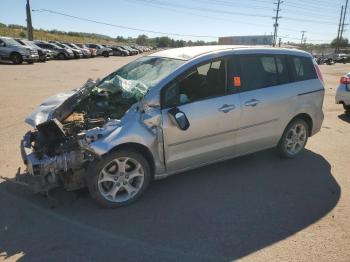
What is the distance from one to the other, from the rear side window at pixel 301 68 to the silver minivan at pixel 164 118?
2 cm

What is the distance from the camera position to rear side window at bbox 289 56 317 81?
5.77 metres

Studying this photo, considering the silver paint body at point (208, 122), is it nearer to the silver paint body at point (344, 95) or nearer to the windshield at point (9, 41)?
the silver paint body at point (344, 95)

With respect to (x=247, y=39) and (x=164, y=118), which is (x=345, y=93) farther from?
(x=247, y=39)

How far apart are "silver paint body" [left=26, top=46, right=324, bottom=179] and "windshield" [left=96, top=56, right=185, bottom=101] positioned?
14 centimetres

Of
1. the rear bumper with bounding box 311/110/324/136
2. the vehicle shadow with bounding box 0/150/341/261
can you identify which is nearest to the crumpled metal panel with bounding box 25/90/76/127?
the vehicle shadow with bounding box 0/150/341/261

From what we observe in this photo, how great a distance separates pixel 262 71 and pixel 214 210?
2.23m

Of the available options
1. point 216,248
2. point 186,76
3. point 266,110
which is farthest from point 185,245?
point 266,110

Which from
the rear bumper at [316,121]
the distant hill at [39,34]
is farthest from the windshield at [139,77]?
the distant hill at [39,34]

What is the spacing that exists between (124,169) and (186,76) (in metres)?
1.37

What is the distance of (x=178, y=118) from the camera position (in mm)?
4320

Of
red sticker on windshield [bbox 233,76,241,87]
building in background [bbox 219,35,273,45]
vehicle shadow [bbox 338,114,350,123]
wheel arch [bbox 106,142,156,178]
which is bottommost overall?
vehicle shadow [bbox 338,114,350,123]

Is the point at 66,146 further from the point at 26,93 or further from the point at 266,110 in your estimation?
the point at 26,93

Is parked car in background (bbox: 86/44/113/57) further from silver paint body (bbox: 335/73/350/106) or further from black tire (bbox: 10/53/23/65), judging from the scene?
silver paint body (bbox: 335/73/350/106)

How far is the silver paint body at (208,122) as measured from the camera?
4.24 metres
